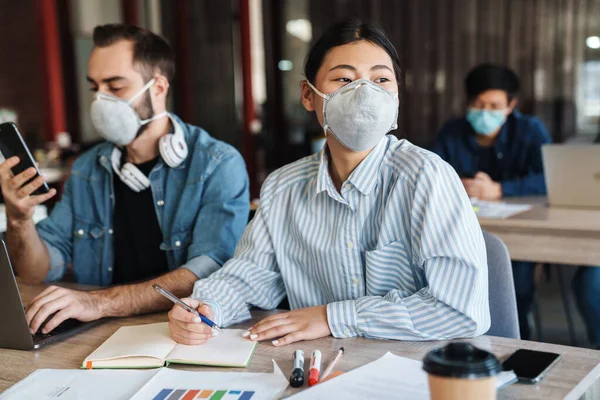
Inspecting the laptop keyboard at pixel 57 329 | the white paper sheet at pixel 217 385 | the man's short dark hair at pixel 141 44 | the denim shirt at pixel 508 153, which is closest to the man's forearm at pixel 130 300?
the laptop keyboard at pixel 57 329

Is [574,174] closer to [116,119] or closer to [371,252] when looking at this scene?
[371,252]

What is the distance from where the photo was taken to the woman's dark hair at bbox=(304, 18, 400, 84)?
1508 mm

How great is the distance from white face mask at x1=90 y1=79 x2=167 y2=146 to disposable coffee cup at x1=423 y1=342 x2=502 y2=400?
1.49 meters

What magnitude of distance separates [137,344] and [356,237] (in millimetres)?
521

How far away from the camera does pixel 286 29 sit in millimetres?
6434

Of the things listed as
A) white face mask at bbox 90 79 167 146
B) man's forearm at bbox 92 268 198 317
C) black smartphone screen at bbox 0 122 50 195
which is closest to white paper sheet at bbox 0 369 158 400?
man's forearm at bbox 92 268 198 317

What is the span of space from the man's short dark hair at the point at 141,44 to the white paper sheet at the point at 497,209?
1365 millimetres

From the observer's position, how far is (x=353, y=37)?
1.51 metres

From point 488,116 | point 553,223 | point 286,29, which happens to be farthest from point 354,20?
point 286,29

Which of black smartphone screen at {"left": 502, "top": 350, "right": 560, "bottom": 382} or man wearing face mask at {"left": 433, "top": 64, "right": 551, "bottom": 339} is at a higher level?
man wearing face mask at {"left": 433, "top": 64, "right": 551, "bottom": 339}

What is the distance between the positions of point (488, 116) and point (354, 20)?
1905 millimetres

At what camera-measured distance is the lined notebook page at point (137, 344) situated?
127cm

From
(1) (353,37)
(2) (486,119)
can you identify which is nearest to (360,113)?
(1) (353,37)

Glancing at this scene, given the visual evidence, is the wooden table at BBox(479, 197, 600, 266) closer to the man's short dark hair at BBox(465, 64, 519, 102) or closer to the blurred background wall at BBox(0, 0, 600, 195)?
the man's short dark hair at BBox(465, 64, 519, 102)
